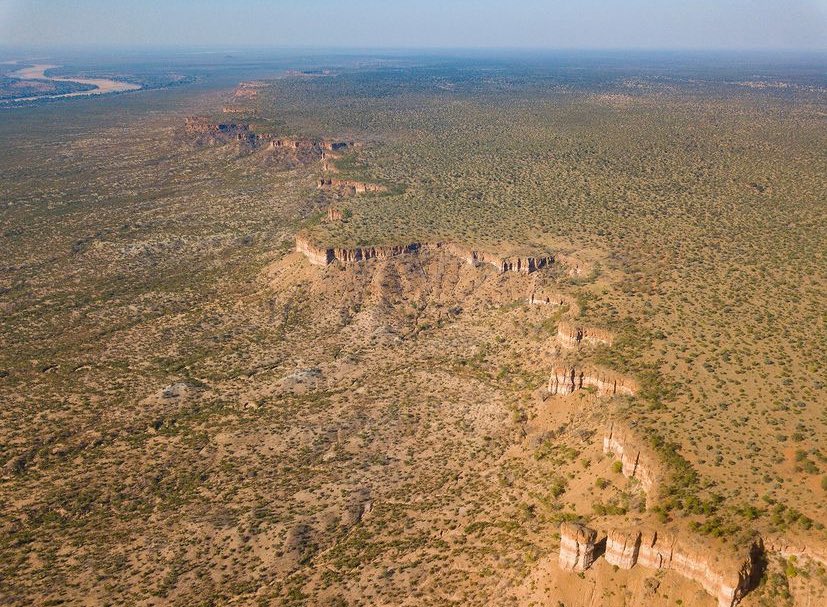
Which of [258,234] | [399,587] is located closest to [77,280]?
[258,234]

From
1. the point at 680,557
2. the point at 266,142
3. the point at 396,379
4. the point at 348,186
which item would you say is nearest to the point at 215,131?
the point at 266,142

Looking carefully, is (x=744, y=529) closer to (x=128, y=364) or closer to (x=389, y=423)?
(x=389, y=423)

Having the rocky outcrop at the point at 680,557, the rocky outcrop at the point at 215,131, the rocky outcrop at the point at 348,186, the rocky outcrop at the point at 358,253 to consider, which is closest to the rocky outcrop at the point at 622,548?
the rocky outcrop at the point at 680,557

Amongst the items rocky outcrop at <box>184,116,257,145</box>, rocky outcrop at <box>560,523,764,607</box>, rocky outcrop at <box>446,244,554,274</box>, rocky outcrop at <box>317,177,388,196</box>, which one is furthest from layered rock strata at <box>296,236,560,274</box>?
rocky outcrop at <box>184,116,257,145</box>

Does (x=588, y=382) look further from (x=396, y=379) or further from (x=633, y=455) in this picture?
(x=396, y=379)

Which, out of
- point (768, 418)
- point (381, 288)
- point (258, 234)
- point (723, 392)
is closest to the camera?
point (768, 418)

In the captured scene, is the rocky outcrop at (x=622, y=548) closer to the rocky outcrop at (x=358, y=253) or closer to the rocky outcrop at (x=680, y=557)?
the rocky outcrop at (x=680, y=557)
